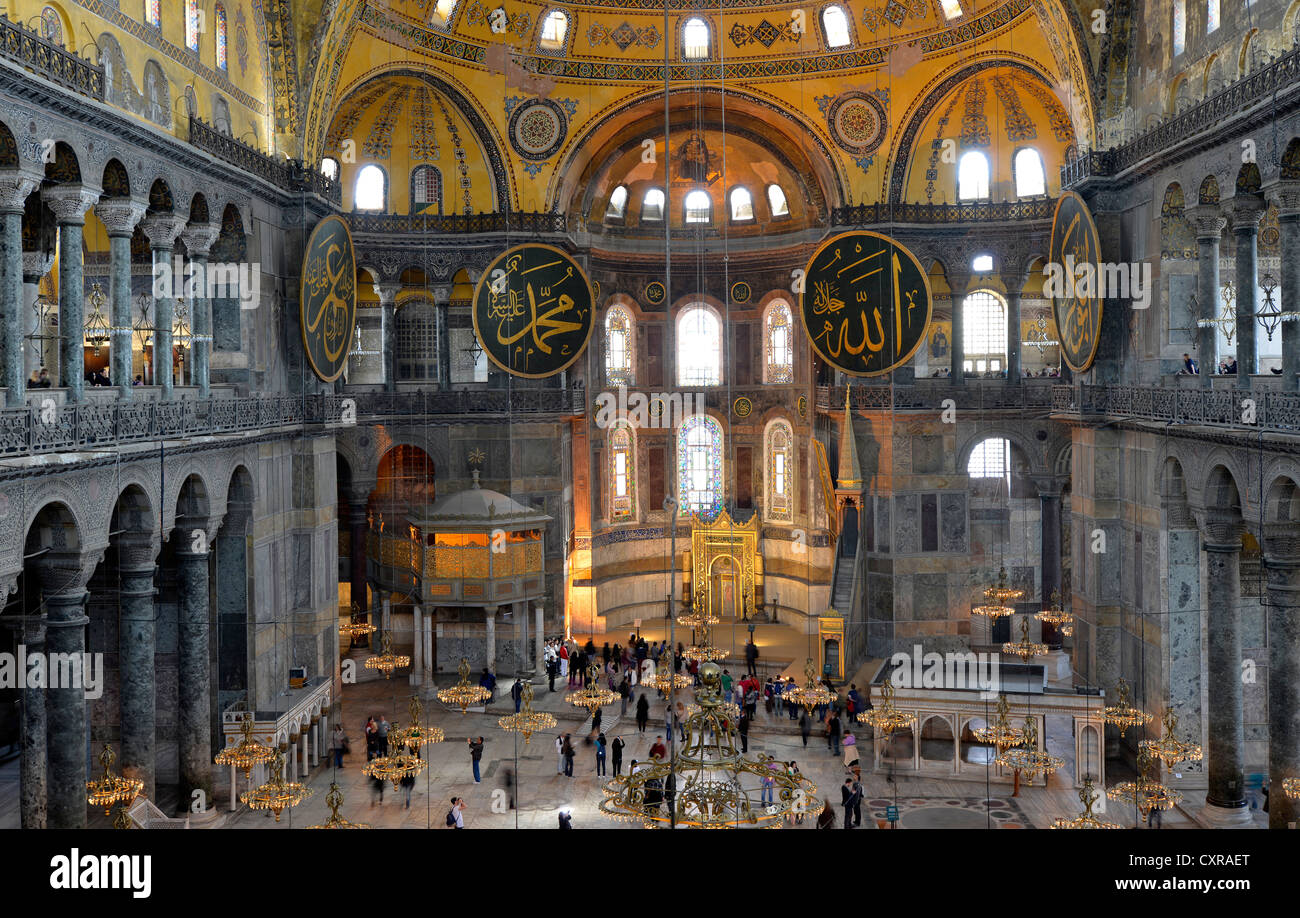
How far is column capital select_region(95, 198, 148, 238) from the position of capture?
12609 millimetres

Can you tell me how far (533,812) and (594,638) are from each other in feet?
28.8

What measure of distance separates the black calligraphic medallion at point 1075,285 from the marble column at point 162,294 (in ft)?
37.6

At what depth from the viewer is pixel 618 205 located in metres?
24.5

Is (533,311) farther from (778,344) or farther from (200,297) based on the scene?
(778,344)

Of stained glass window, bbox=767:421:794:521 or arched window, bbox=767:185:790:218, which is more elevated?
arched window, bbox=767:185:790:218

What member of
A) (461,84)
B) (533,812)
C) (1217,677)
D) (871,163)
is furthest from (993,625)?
(461,84)

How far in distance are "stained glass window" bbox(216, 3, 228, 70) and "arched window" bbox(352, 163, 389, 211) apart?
19.9 ft

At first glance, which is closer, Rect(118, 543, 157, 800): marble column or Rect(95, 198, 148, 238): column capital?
Rect(95, 198, 148, 238): column capital

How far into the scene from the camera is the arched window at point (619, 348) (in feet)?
82.0

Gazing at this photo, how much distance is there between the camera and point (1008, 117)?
21.1m

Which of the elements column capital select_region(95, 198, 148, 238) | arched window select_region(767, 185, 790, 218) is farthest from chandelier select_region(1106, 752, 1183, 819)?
arched window select_region(767, 185, 790, 218)

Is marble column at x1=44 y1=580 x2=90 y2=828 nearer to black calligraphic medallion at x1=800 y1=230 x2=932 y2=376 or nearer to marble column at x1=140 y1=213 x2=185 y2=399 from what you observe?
marble column at x1=140 y1=213 x2=185 y2=399

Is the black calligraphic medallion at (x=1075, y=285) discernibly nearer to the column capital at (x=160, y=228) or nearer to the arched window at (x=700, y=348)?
the arched window at (x=700, y=348)

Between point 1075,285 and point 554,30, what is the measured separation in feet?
35.3
